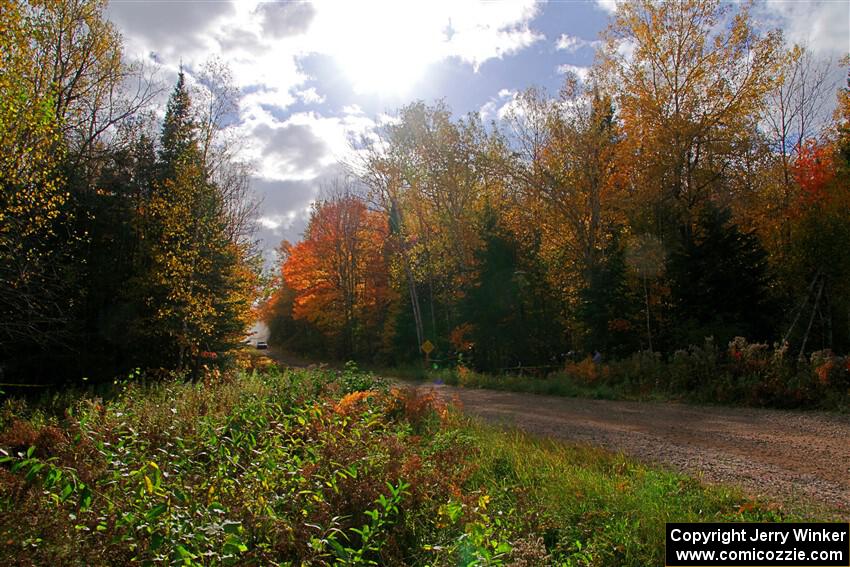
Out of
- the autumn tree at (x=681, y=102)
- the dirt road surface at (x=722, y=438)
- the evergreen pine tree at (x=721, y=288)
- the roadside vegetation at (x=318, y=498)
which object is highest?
the autumn tree at (x=681, y=102)

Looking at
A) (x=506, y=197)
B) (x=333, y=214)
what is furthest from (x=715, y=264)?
(x=333, y=214)

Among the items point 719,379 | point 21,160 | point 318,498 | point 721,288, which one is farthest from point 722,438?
point 21,160

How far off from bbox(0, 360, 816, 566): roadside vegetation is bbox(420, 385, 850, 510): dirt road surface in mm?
832

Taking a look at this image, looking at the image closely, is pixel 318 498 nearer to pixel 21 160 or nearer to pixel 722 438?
pixel 722 438

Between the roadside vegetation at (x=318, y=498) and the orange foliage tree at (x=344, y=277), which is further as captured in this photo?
the orange foliage tree at (x=344, y=277)

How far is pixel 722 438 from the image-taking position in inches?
330

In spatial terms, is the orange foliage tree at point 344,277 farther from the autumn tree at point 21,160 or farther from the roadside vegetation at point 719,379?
the autumn tree at point 21,160

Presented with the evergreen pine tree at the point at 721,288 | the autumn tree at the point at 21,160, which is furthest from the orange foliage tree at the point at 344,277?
the autumn tree at the point at 21,160

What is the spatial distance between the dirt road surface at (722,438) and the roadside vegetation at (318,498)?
2.73 feet

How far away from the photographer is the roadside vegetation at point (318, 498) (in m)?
3.21

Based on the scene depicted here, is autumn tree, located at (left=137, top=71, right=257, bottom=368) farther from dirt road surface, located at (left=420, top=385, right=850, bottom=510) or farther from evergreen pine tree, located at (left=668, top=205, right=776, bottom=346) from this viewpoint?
evergreen pine tree, located at (left=668, top=205, right=776, bottom=346)

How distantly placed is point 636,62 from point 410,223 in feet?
42.6

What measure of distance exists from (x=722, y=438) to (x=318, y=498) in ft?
23.4

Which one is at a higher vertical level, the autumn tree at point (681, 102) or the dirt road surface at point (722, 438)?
the autumn tree at point (681, 102)
